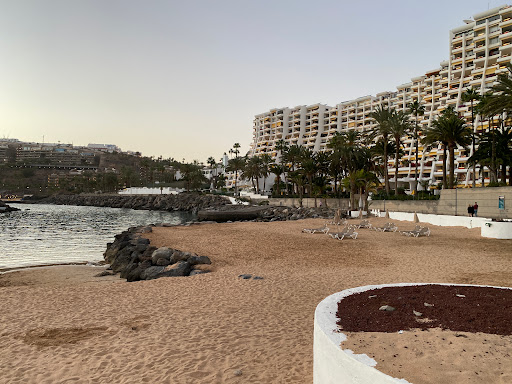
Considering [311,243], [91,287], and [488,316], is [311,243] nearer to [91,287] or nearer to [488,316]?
[91,287]

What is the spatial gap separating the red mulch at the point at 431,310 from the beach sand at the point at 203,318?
0.52m

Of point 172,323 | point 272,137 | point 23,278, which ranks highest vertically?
point 272,137

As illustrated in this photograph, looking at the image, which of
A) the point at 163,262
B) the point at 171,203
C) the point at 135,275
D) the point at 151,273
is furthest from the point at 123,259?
the point at 171,203

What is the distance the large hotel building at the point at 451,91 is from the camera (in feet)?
259

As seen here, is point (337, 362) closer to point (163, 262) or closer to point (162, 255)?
point (163, 262)

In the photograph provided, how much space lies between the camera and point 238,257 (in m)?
17.0

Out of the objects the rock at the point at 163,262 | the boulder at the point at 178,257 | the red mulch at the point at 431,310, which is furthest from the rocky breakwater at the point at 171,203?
the red mulch at the point at 431,310

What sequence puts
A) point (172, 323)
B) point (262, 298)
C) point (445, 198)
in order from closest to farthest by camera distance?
point (172, 323)
point (262, 298)
point (445, 198)

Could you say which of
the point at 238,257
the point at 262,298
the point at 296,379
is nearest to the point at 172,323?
the point at 262,298

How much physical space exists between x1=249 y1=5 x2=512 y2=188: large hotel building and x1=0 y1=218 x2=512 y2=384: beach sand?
47.5 m

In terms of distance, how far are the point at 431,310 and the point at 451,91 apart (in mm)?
99545

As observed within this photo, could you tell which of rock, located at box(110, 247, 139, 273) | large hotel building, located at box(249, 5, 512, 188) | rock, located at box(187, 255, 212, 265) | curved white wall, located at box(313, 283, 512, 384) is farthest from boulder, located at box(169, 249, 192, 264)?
large hotel building, located at box(249, 5, 512, 188)

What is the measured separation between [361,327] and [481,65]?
3944 inches

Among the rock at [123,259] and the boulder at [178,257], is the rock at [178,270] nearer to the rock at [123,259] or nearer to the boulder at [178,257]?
the boulder at [178,257]
